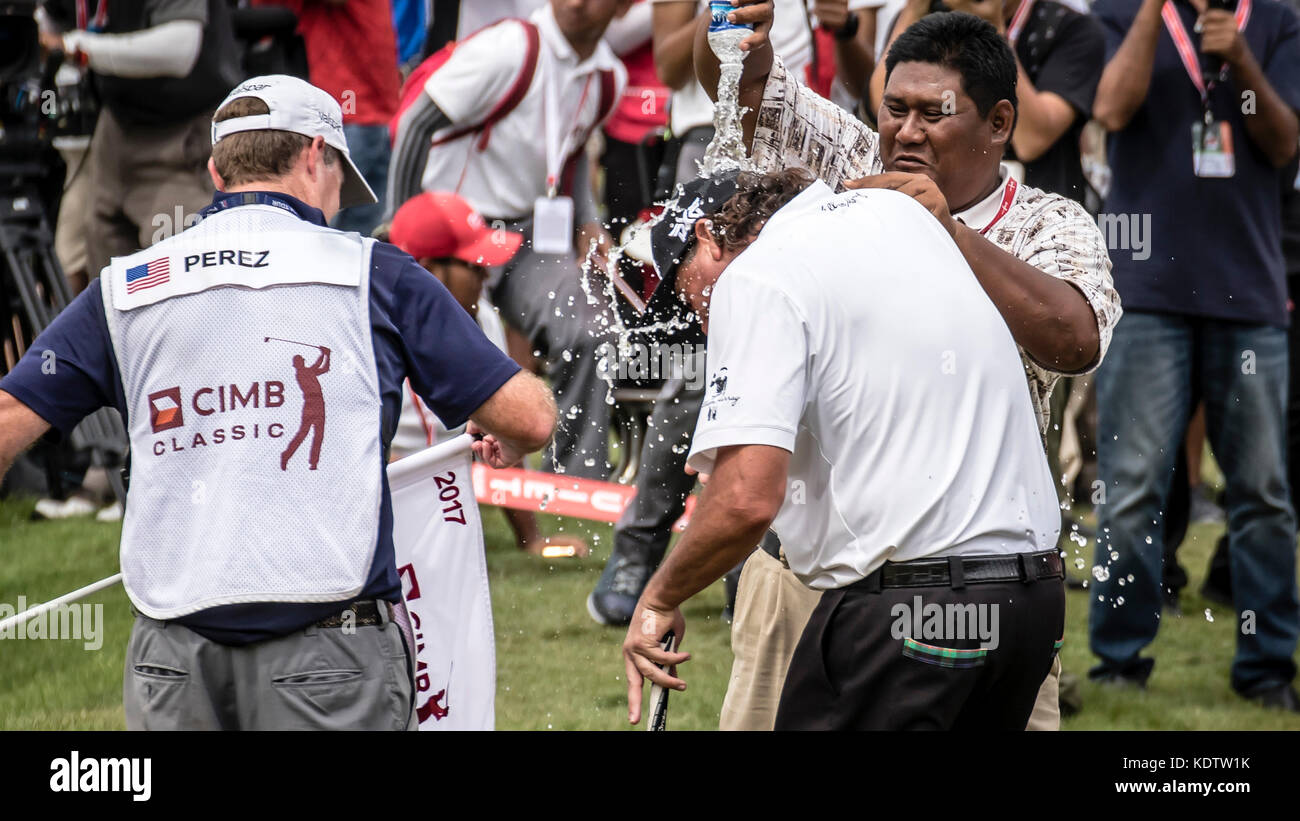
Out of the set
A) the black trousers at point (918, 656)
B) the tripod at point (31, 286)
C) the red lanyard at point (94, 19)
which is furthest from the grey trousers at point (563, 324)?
the black trousers at point (918, 656)

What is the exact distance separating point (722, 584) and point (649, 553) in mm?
649

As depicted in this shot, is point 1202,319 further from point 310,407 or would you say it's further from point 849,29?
point 310,407

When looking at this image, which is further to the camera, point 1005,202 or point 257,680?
point 1005,202

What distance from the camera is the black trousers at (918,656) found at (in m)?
2.93

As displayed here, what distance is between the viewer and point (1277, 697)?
5586mm

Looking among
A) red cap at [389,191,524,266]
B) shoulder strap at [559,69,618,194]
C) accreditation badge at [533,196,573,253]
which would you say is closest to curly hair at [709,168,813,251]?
red cap at [389,191,524,266]

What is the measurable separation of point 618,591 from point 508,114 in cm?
238

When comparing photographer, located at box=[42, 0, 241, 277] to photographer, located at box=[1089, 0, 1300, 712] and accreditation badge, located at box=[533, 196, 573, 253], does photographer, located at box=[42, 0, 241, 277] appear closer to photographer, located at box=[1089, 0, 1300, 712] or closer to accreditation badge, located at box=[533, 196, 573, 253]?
accreditation badge, located at box=[533, 196, 573, 253]

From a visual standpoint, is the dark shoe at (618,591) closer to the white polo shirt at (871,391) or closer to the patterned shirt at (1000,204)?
the patterned shirt at (1000,204)

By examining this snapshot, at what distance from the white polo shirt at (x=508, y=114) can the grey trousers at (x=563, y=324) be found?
0.69 feet

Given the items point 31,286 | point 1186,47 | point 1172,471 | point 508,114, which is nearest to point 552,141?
point 508,114

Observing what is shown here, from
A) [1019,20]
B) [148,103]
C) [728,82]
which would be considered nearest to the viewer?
[728,82]

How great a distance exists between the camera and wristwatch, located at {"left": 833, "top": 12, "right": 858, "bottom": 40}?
20.2ft

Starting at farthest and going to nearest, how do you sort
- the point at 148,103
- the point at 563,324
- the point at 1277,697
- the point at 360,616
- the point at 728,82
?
1. the point at 148,103
2. the point at 563,324
3. the point at 1277,697
4. the point at 728,82
5. the point at 360,616
